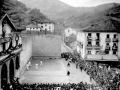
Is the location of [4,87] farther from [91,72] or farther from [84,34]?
[84,34]

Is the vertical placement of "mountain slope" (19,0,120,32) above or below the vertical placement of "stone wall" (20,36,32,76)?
above

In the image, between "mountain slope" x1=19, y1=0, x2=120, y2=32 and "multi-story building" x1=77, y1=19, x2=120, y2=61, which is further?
"mountain slope" x1=19, y1=0, x2=120, y2=32

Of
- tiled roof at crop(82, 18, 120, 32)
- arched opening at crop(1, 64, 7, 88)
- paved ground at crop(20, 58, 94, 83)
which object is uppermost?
tiled roof at crop(82, 18, 120, 32)

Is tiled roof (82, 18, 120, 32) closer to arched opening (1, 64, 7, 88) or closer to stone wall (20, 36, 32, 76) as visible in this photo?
stone wall (20, 36, 32, 76)

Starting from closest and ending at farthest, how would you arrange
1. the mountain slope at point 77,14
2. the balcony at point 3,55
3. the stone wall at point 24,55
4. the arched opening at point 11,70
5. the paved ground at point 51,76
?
the balcony at point 3,55
the arched opening at point 11,70
the paved ground at point 51,76
the stone wall at point 24,55
the mountain slope at point 77,14

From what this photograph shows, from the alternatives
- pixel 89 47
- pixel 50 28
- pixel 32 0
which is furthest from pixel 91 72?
pixel 32 0

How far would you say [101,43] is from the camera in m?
35.3

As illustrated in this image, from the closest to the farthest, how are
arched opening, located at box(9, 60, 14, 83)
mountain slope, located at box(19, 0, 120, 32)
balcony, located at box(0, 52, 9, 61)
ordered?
balcony, located at box(0, 52, 9, 61), arched opening, located at box(9, 60, 14, 83), mountain slope, located at box(19, 0, 120, 32)

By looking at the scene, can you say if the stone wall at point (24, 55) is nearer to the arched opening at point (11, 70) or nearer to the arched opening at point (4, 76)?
the arched opening at point (11, 70)

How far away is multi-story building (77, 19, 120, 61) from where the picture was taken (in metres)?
35.0

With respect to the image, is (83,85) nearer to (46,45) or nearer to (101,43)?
(101,43)

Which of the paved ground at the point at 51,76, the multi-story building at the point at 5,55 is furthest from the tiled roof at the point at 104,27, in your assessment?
the multi-story building at the point at 5,55

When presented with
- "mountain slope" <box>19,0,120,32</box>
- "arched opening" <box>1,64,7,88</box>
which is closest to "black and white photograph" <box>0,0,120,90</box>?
"arched opening" <box>1,64,7,88</box>

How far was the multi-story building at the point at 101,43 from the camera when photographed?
1379 inches
